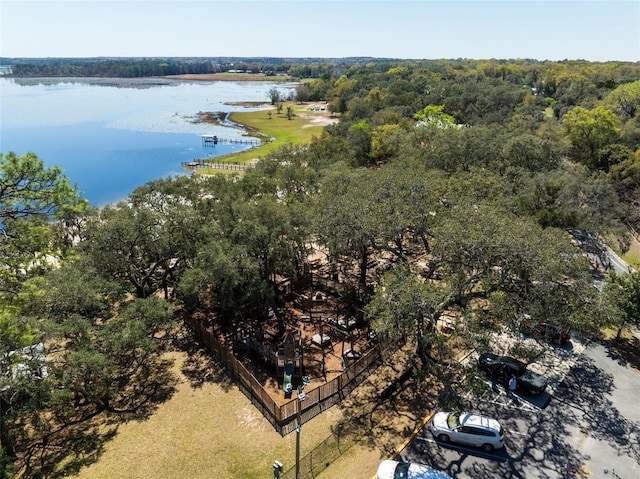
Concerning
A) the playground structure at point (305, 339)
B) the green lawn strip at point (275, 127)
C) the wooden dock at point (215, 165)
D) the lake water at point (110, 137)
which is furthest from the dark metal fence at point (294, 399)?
the wooden dock at point (215, 165)

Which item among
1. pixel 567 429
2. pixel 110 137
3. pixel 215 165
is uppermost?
pixel 110 137

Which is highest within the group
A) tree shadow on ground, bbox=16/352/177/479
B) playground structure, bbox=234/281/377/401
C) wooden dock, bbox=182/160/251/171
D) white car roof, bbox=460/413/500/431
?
wooden dock, bbox=182/160/251/171

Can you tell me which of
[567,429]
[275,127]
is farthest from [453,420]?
[275,127]

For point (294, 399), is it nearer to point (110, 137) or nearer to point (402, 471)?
point (402, 471)

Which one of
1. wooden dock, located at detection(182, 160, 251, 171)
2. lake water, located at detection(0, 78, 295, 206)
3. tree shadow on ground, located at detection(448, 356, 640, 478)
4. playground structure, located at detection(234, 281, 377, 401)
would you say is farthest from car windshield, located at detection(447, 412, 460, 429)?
wooden dock, located at detection(182, 160, 251, 171)

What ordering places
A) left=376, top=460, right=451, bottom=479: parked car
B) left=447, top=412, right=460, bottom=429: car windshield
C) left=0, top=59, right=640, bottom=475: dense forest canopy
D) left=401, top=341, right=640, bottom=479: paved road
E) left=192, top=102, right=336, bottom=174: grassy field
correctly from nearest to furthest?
left=376, top=460, right=451, bottom=479: parked car → left=401, top=341, right=640, bottom=479: paved road → left=0, top=59, right=640, bottom=475: dense forest canopy → left=447, top=412, right=460, bottom=429: car windshield → left=192, top=102, right=336, bottom=174: grassy field

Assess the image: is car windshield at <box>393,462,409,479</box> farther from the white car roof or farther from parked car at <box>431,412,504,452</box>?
the white car roof

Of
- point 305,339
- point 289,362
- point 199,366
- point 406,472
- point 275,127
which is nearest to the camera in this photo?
point 406,472

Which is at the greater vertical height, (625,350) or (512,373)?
(512,373)
